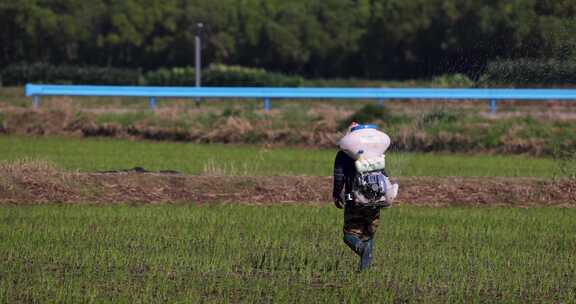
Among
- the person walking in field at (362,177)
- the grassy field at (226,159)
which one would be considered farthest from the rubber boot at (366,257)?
the grassy field at (226,159)

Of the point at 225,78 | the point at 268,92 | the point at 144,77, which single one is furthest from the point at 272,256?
the point at 144,77

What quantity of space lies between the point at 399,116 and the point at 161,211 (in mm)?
14307

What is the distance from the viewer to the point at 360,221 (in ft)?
34.4

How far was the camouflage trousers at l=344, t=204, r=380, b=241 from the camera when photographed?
10.4 meters

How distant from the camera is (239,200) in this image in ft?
53.6

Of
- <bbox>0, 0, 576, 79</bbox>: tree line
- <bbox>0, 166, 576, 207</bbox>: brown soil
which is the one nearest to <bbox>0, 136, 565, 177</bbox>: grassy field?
<bbox>0, 166, 576, 207</bbox>: brown soil

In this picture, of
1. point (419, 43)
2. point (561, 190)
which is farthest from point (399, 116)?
point (419, 43)

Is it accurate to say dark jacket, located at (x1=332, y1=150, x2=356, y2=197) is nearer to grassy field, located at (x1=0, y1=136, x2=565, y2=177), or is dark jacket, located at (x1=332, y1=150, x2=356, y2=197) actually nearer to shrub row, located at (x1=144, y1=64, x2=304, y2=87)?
grassy field, located at (x1=0, y1=136, x2=565, y2=177)

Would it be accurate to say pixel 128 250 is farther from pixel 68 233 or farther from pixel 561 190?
pixel 561 190

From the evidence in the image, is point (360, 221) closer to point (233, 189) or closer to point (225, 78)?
point (233, 189)

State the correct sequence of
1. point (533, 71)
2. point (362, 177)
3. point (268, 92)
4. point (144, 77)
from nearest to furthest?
point (362, 177), point (533, 71), point (268, 92), point (144, 77)

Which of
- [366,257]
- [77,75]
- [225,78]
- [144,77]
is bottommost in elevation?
[144,77]

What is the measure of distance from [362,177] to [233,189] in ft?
21.6

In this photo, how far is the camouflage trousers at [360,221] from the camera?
10.4 m
